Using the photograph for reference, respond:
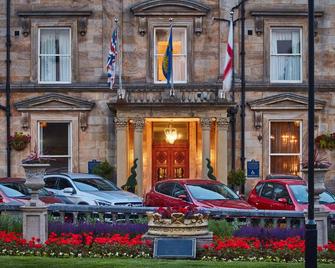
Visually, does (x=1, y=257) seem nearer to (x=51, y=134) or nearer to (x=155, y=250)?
(x=155, y=250)

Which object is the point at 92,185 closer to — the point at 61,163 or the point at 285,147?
the point at 61,163

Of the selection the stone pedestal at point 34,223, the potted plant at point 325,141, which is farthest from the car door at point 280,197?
the potted plant at point 325,141

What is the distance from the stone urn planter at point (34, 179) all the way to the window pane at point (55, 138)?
17.5 m

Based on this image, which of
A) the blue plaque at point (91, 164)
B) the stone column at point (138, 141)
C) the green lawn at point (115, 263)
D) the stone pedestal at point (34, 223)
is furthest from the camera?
the blue plaque at point (91, 164)

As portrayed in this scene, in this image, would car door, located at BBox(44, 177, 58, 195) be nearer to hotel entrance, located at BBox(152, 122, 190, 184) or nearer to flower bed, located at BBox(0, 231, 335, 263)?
hotel entrance, located at BBox(152, 122, 190, 184)

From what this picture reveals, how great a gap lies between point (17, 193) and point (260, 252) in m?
11.6

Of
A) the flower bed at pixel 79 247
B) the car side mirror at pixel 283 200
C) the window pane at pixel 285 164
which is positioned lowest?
the flower bed at pixel 79 247

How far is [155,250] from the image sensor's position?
18.8 m

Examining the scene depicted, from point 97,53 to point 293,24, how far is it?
26.2ft

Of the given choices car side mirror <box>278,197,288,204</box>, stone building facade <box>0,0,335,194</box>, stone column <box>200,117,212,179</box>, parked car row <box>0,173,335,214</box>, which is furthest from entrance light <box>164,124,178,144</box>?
car side mirror <box>278,197,288,204</box>

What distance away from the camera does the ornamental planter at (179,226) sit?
753 inches

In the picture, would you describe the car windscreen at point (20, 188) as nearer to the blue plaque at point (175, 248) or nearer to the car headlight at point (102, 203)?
the car headlight at point (102, 203)

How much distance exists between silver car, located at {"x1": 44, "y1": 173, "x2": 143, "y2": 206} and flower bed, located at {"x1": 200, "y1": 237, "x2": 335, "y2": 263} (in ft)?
32.6

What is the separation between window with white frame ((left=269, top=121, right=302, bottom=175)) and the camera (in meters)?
38.9
